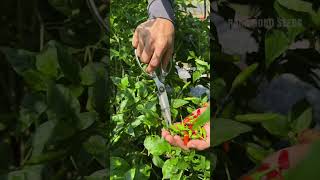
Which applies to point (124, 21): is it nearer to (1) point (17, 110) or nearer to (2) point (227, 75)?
(2) point (227, 75)

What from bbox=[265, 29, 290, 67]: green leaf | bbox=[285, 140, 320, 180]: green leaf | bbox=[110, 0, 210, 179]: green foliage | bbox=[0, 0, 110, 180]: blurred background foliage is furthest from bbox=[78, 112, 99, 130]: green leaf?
bbox=[285, 140, 320, 180]: green leaf

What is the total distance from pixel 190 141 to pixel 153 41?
0.28 meters

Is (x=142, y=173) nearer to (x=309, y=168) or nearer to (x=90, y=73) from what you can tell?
(x=90, y=73)

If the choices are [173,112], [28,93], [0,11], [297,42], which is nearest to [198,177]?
[173,112]

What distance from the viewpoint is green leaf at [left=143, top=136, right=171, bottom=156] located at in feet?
3.65

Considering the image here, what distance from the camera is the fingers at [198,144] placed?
1.08 metres

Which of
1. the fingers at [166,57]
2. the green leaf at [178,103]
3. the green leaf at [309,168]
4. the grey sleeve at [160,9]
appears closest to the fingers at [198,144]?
the green leaf at [178,103]

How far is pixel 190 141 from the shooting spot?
111 cm

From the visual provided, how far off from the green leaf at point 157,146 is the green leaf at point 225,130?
0.17 m

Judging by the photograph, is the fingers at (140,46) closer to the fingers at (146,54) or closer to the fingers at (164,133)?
the fingers at (146,54)

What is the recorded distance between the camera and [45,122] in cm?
77

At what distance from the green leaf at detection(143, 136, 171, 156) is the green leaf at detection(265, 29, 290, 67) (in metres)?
0.36

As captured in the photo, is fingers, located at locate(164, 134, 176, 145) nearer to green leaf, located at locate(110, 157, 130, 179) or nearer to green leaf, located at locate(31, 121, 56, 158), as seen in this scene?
green leaf, located at locate(110, 157, 130, 179)

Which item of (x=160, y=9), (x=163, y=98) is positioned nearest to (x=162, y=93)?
(x=163, y=98)
